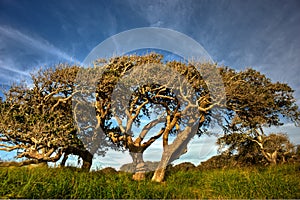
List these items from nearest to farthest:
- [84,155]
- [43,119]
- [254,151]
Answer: [43,119], [84,155], [254,151]

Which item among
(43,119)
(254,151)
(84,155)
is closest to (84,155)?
(84,155)

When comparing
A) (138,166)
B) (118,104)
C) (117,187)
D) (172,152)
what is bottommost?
(117,187)

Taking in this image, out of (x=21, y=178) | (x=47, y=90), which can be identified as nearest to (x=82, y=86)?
(x=47, y=90)

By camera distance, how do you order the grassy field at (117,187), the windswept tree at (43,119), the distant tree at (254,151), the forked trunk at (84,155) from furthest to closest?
the distant tree at (254,151), the forked trunk at (84,155), the windswept tree at (43,119), the grassy field at (117,187)

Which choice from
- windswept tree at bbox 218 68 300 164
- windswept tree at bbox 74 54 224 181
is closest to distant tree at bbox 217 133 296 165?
windswept tree at bbox 218 68 300 164

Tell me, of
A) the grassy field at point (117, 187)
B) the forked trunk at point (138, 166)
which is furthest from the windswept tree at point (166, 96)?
the grassy field at point (117, 187)

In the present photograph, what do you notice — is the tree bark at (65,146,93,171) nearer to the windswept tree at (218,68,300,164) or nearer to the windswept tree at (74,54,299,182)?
the windswept tree at (74,54,299,182)

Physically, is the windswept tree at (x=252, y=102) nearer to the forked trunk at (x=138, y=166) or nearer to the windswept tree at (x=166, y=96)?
the windswept tree at (x=166, y=96)

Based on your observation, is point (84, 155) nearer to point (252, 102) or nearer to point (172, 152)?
point (172, 152)

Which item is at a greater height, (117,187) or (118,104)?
(118,104)

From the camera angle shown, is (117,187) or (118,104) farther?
(118,104)

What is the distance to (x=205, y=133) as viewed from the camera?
54.1 ft

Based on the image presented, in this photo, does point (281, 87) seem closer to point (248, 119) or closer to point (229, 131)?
point (248, 119)

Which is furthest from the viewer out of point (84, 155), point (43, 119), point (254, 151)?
point (254, 151)
